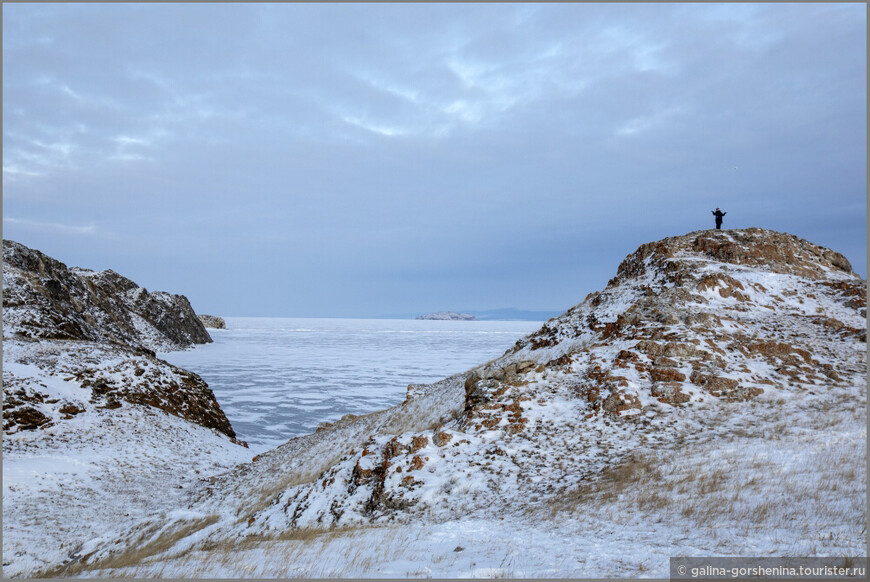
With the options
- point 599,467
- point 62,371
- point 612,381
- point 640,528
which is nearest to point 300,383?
point 62,371

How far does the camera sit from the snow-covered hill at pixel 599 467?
704cm

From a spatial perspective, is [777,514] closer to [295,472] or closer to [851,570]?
[851,570]

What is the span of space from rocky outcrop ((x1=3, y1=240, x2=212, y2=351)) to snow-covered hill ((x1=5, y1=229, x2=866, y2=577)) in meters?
21.8

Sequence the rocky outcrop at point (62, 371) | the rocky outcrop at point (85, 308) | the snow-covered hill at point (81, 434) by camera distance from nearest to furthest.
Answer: the snow-covered hill at point (81, 434)
the rocky outcrop at point (62, 371)
the rocky outcrop at point (85, 308)

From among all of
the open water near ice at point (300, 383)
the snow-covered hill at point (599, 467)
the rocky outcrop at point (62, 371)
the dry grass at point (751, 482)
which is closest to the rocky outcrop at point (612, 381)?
the snow-covered hill at point (599, 467)

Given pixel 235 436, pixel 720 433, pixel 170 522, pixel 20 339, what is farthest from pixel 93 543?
pixel 20 339

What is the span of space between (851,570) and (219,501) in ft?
53.6

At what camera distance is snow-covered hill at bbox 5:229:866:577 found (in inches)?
277

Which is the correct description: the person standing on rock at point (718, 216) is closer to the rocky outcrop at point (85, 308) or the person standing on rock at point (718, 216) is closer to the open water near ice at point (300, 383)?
the open water near ice at point (300, 383)

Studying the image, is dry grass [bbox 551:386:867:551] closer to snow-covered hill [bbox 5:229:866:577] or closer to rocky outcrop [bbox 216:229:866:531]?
snow-covered hill [bbox 5:229:866:577]

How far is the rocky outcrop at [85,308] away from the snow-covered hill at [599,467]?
71.7 ft

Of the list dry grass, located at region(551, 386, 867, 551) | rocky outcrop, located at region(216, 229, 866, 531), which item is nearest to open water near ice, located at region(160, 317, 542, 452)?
rocky outcrop, located at region(216, 229, 866, 531)

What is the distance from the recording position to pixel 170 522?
1352cm

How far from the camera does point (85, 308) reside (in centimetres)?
4903
